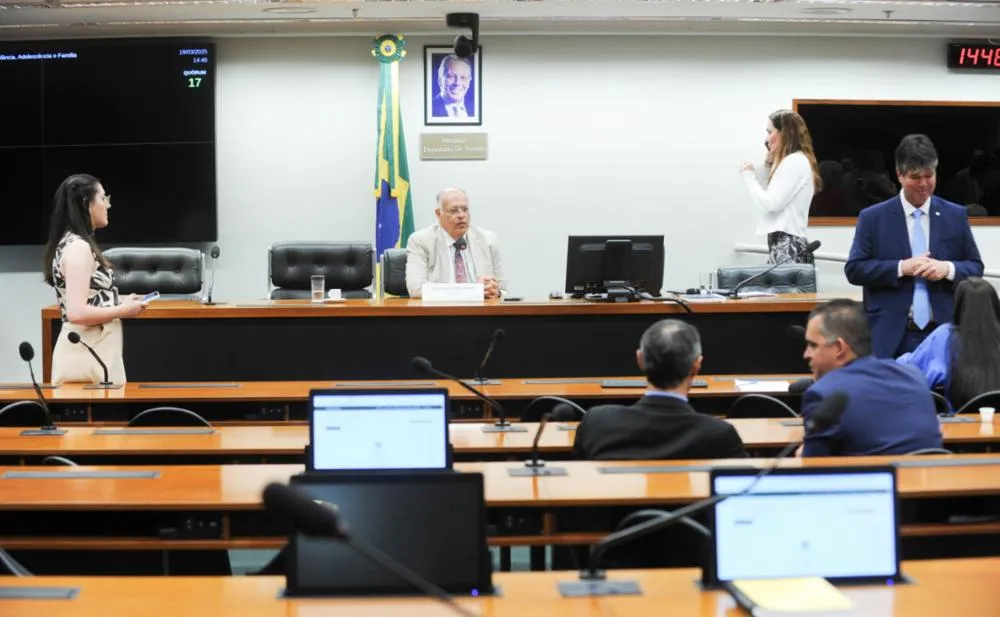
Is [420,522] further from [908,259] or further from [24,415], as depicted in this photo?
[908,259]

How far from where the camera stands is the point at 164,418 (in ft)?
15.2

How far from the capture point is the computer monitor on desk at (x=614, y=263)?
21.2 feet

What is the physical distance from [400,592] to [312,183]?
294 inches

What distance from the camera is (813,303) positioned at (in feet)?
21.1

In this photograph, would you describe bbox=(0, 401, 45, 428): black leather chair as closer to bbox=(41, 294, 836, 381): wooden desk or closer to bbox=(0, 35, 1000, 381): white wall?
bbox=(41, 294, 836, 381): wooden desk

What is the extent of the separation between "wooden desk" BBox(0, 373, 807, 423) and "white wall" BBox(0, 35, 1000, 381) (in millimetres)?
4461

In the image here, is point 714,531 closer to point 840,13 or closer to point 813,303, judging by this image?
point 813,303

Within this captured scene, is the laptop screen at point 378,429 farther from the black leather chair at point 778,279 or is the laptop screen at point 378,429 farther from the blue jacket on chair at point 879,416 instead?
the black leather chair at point 778,279

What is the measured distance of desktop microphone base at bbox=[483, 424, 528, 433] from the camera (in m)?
4.23

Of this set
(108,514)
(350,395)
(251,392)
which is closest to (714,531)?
(350,395)

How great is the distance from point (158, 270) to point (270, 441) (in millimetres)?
4054

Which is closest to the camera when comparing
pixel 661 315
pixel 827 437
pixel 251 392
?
pixel 827 437

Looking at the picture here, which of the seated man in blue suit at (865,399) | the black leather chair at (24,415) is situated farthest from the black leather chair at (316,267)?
the seated man in blue suit at (865,399)

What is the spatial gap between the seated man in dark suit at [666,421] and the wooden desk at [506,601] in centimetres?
98
